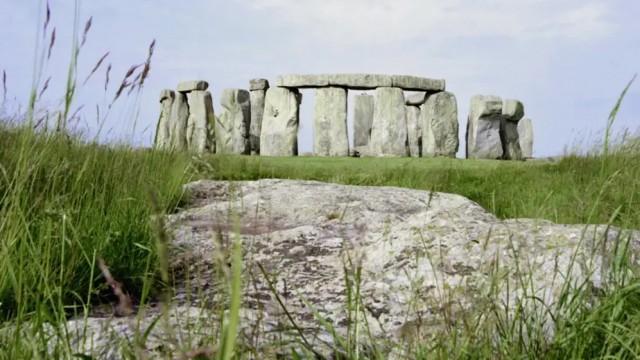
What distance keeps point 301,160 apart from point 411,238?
11340 millimetres

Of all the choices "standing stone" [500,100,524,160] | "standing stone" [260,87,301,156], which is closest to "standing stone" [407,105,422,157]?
"standing stone" [500,100,524,160]

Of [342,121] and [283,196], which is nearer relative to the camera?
[283,196]

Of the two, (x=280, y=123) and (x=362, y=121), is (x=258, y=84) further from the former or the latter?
(x=362, y=121)

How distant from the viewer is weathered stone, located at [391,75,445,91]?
54.2 ft

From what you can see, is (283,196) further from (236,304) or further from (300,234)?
(236,304)

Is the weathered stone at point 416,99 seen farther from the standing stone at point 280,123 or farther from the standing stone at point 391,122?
the standing stone at point 280,123

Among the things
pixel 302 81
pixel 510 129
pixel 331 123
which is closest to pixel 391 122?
pixel 331 123

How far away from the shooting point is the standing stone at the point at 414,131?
1750 centimetres

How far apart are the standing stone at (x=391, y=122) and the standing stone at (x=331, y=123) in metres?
0.74

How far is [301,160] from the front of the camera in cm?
1423

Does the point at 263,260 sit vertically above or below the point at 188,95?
below

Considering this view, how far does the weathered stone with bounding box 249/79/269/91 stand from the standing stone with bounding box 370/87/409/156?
327 centimetres

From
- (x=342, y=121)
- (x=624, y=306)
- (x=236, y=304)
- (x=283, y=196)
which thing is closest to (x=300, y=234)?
(x=283, y=196)

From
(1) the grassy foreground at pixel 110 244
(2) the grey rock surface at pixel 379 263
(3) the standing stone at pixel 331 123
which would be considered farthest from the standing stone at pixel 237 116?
(2) the grey rock surface at pixel 379 263
